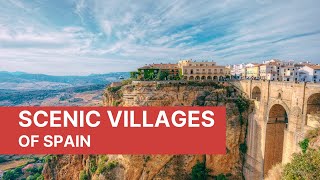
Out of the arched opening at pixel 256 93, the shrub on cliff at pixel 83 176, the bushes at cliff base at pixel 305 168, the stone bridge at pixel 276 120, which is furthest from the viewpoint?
the shrub on cliff at pixel 83 176

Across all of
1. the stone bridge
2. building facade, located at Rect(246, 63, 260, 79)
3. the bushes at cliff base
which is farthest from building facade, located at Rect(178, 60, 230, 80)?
the bushes at cliff base

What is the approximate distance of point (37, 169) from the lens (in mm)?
55406

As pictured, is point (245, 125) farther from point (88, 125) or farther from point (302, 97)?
point (88, 125)

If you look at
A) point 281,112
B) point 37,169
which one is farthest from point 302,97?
point 37,169

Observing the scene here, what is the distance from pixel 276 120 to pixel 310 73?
22.2 m

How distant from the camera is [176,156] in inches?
1114

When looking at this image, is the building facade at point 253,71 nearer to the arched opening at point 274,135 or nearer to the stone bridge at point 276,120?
the stone bridge at point 276,120

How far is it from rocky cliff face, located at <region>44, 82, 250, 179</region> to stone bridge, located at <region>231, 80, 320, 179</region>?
4.76 feet

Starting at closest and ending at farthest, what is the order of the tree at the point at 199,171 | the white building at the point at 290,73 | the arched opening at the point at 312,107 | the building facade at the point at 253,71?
the arched opening at the point at 312,107 < the tree at the point at 199,171 < the white building at the point at 290,73 < the building facade at the point at 253,71

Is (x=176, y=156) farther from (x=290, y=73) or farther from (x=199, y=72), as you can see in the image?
(x=290, y=73)

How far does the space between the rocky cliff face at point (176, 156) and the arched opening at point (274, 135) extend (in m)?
3.98

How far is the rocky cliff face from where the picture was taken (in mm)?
27688

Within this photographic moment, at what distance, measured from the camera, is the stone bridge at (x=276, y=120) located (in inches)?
781

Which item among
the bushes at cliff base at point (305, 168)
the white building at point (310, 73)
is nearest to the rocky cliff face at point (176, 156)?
the bushes at cliff base at point (305, 168)
